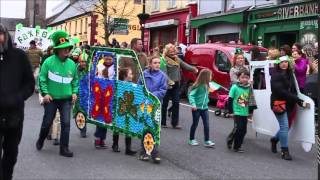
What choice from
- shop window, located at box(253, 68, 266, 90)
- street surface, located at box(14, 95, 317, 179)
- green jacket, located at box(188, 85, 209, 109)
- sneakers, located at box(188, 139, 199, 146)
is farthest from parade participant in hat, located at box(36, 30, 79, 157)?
shop window, located at box(253, 68, 266, 90)

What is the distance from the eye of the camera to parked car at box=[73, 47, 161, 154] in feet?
28.0

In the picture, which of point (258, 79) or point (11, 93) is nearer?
point (11, 93)

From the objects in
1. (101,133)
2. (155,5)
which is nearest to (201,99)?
(101,133)

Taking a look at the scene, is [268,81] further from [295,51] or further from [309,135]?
[295,51]

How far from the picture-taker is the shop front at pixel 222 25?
1071 inches

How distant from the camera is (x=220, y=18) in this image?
1139 inches

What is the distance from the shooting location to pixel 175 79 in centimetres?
1259

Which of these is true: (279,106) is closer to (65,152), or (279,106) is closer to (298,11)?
(65,152)

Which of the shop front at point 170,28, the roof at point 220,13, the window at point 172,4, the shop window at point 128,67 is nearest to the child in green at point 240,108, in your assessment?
the shop window at point 128,67

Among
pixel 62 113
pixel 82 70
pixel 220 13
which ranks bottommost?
pixel 62 113

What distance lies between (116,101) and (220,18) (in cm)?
2038

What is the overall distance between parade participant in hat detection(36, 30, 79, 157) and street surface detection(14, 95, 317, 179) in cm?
53

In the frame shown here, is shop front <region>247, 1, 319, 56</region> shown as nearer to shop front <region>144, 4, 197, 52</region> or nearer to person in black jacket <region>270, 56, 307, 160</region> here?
shop front <region>144, 4, 197, 52</region>

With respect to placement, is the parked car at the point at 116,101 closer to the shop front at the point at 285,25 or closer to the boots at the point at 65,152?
the boots at the point at 65,152
